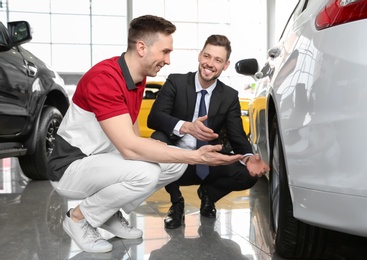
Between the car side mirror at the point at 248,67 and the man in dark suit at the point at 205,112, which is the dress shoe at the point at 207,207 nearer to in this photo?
the man in dark suit at the point at 205,112

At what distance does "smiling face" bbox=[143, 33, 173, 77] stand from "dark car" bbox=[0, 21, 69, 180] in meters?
1.52

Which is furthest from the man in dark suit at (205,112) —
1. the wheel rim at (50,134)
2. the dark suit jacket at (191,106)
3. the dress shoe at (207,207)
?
the wheel rim at (50,134)

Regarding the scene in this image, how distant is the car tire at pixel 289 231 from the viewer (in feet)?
6.16

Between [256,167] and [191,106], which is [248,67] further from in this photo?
[256,167]

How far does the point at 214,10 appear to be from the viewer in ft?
56.8

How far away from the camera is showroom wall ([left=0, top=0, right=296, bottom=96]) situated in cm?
1608

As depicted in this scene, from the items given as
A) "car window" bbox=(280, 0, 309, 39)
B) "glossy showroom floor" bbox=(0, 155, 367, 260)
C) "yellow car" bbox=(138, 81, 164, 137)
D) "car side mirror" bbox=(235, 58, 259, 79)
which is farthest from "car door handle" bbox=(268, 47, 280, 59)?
"yellow car" bbox=(138, 81, 164, 137)

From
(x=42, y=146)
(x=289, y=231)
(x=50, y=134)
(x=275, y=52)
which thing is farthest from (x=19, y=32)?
(x=289, y=231)

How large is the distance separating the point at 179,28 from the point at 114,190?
15.3 meters

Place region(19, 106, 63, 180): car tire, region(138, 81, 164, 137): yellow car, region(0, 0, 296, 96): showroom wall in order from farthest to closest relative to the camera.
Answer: region(0, 0, 296, 96): showroom wall → region(138, 81, 164, 137): yellow car → region(19, 106, 63, 180): car tire

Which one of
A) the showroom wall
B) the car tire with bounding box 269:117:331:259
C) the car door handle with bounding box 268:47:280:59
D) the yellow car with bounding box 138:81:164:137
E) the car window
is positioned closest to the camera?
the car tire with bounding box 269:117:331:259

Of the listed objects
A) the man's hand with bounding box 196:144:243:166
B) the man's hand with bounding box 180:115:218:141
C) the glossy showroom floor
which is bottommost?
the glossy showroom floor

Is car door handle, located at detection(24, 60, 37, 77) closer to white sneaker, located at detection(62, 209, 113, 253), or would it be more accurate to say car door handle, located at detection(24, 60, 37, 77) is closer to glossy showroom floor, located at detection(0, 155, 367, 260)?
glossy showroom floor, located at detection(0, 155, 367, 260)

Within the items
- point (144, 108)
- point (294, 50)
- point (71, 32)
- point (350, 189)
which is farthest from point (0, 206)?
point (71, 32)
